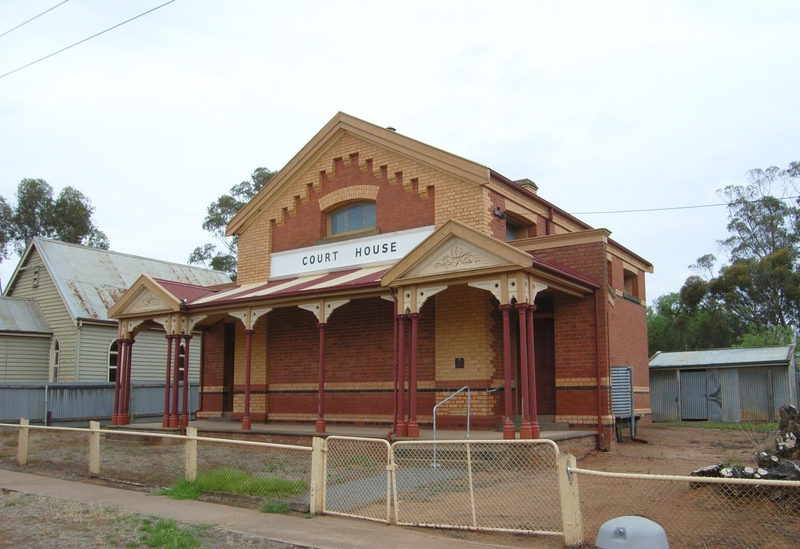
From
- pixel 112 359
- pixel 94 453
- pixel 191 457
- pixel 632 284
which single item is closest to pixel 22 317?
pixel 112 359

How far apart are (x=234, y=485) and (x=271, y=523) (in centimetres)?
184

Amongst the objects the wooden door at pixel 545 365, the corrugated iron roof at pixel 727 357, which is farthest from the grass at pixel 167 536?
the corrugated iron roof at pixel 727 357

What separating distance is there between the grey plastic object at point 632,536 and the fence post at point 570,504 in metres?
1.88

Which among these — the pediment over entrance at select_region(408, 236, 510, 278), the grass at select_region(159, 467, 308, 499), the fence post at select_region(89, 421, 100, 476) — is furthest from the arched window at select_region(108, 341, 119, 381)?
the grass at select_region(159, 467, 308, 499)

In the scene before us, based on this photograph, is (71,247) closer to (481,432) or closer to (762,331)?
(481,432)

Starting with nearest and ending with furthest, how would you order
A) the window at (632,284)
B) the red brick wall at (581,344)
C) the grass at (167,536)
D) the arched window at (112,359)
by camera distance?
the grass at (167,536), the red brick wall at (581,344), the window at (632,284), the arched window at (112,359)

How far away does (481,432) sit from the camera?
1430cm

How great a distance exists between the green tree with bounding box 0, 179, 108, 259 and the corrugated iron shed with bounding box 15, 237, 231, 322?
21334 mm

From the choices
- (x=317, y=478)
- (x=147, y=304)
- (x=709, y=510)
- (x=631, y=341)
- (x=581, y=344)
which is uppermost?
(x=147, y=304)

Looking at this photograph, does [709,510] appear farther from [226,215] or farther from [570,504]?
[226,215]

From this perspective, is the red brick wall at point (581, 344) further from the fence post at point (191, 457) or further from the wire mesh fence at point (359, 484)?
the fence post at point (191, 457)

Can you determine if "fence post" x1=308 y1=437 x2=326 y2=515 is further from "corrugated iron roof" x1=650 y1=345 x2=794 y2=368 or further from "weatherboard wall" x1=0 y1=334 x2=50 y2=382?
"weatherboard wall" x1=0 y1=334 x2=50 y2=382

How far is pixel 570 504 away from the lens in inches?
274

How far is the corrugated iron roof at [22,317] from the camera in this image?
25953 millimetres
